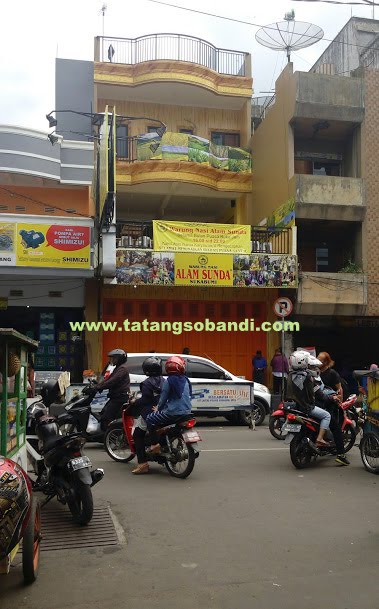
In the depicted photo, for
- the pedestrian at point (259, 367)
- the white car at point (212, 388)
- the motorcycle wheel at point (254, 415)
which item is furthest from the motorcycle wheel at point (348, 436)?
the pedestrian at point (259, 367)

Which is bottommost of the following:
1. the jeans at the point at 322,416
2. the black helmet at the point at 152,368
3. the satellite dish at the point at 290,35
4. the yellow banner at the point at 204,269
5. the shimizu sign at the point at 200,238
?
the jeans at the point at 322,416

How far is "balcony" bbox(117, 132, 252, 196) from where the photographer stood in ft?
66.5

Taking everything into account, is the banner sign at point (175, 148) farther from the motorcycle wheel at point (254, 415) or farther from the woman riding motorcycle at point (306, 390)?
the woman riding motorcycle at point (306, 390)

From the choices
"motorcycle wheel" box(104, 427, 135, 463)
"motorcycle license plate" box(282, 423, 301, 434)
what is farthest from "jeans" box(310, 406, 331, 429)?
"motorcycle wheel" box(104, 427, 135, 463)

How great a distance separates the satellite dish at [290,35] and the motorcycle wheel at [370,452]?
1789 centimetres

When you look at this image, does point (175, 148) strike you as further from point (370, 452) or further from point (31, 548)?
point (31, 548)

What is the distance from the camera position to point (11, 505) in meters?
3.38

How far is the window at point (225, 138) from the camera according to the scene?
23.1m

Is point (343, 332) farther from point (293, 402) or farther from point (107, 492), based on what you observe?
point (107, 492)

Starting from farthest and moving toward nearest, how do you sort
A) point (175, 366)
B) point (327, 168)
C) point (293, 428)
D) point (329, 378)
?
point (327, 168)
point (329, 378)
point (293, 428)
point (175, 366)

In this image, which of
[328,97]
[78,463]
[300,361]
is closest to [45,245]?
[328,97]

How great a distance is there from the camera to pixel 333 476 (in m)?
7.90

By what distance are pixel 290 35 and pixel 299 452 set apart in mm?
18443

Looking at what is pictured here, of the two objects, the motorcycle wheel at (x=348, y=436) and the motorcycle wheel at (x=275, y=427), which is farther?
the motorcycle wheel at (x=275, y=427)
